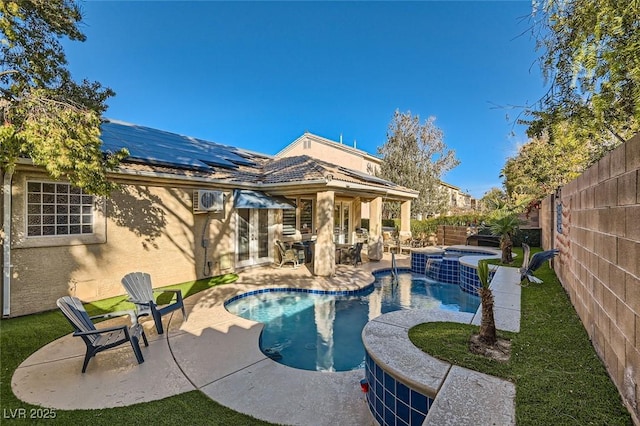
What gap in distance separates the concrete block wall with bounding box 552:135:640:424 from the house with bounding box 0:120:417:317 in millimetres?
9561

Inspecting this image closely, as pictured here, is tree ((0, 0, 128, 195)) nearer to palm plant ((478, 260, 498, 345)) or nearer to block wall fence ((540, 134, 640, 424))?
palm plant ((478, 260, 498, 345))

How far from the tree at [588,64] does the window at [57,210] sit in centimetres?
1424

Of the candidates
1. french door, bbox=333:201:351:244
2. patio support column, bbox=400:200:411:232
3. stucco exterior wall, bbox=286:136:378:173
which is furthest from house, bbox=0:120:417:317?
stucco exterior wall, bbox=286:136:378:173

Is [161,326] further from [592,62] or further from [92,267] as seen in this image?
[592,62]

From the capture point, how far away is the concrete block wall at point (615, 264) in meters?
3.20

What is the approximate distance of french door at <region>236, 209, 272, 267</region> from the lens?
1586 centimetres

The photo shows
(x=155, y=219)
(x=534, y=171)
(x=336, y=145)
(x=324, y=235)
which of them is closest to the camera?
(x=155, y=219)

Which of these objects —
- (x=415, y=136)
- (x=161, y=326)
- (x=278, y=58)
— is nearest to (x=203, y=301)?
(x=161, y=326)

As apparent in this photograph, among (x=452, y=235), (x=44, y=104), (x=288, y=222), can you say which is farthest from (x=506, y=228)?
(x=44, y=104)

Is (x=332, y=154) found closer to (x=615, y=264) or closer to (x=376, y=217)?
(x=376, y=217)

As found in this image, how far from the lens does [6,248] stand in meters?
8.70

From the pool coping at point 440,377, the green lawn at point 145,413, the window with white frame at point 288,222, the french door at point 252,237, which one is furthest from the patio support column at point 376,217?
the green lawn at point 145,413

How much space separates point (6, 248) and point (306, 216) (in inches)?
573

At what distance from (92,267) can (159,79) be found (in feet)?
52.4
